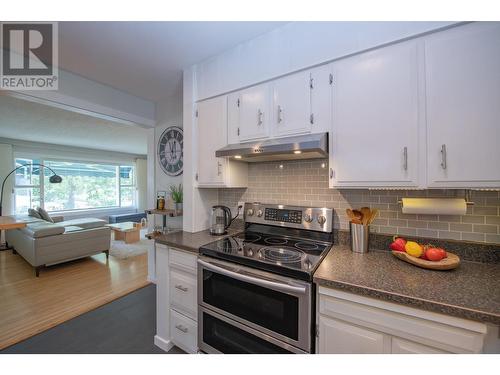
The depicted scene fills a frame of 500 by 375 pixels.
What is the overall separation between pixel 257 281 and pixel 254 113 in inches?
47.2

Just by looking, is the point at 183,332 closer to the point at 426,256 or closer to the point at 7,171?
the point at 426,256

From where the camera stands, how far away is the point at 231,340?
1334 millimetres

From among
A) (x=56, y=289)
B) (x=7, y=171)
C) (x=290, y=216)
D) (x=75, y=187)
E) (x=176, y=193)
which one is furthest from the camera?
(x=75, y=187)

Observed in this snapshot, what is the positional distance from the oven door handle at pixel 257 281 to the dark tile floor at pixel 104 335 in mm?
884

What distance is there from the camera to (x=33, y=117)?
3.44 m

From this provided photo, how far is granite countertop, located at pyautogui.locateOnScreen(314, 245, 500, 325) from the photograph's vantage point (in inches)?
31.9

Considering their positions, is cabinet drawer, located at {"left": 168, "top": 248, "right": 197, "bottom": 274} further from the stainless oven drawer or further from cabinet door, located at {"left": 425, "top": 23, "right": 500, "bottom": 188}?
cabinet door, located at {"left": 425, "top": 23, "right": 500, "bottom": 188}

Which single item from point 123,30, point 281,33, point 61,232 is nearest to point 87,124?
point 61,232

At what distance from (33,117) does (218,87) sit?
360 centimetres

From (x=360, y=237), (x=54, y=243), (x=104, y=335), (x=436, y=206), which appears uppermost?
(x=436, y=206)

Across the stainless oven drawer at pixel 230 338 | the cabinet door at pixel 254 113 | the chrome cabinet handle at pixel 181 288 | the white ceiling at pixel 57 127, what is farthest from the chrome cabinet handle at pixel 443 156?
the white ceiling at pixel 57 127

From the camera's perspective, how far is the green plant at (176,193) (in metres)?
2.56
